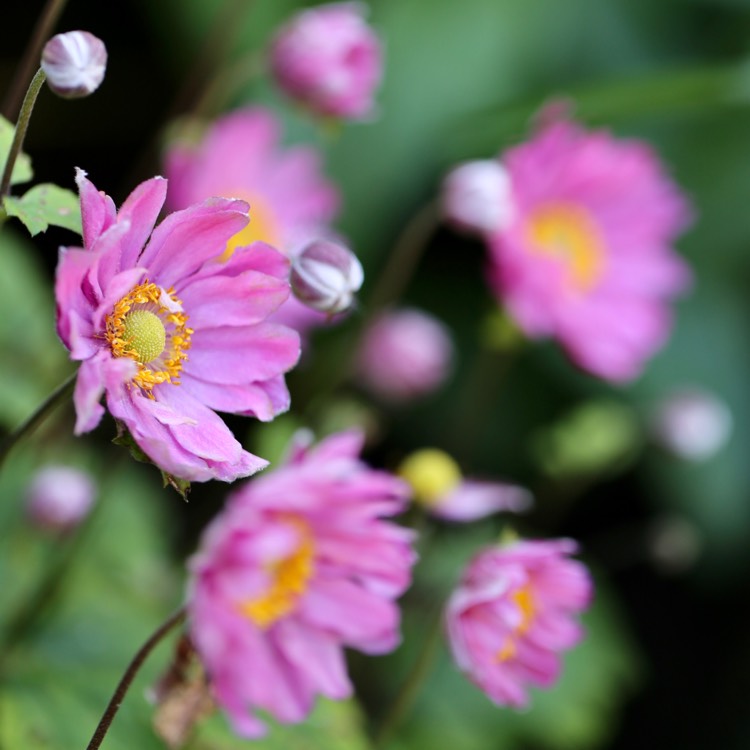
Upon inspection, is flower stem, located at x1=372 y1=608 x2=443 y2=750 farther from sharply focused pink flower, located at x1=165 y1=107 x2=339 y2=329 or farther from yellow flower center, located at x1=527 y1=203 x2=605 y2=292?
yellow flower center, located at x1=527 y1=203 x2=605 y2=292

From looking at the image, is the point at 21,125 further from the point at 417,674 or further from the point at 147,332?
the point at 417,674

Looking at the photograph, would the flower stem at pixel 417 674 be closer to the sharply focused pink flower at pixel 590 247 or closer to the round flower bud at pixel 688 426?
the sharply focused pink flower at pixel 590 247

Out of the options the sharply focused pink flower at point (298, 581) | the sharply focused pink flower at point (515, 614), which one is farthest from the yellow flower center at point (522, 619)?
the sharply focused pink flower at point (298, 581)

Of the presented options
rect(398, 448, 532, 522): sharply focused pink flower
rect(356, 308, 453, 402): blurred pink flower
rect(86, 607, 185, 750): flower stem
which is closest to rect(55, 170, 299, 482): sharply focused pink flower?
rect(86, 607, 185, 750): flower stem

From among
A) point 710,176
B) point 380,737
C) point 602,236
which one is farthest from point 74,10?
point 380,737

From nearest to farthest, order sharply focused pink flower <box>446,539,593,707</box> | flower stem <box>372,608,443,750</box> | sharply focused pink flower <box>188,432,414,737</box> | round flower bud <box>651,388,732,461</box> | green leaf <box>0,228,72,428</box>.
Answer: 1. sharply focused pink flower <box>188,432,414,737</box>
2. sharply focused pink flower <box>446,539,593,707</box>
3. flower stem <box>372,608,443,750</box>
4. green leaf <box>0,228,72,428</box>
5. round flower bud <box>651,388,732,461</box>

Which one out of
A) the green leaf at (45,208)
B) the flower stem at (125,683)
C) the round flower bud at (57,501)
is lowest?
the round flower bud at (57,501)
